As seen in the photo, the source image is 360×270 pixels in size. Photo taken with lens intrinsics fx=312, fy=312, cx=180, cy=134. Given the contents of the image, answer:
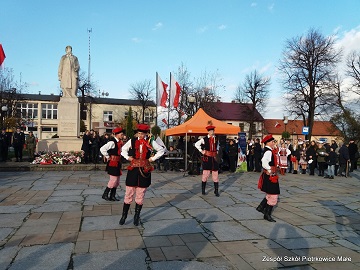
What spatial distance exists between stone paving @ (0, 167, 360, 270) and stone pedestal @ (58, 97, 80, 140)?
27.2ft

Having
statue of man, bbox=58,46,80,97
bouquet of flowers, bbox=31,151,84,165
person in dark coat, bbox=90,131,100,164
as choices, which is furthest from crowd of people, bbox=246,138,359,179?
statue of man, bbox=58,46,80,97

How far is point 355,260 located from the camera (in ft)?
14.7

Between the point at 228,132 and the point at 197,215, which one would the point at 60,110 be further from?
the point at 197,215

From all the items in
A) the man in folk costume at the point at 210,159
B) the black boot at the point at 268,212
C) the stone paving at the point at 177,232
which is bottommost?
the stone paving at the point at 177,232

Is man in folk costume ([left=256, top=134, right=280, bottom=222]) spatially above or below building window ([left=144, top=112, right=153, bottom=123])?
below

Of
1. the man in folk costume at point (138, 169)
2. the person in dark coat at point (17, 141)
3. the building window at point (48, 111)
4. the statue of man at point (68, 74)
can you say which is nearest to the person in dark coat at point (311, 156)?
the man in folk costume at point (138, 169)

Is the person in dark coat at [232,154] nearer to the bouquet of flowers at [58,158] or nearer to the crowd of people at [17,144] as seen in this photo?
the bouquet of flowers at [58,158]

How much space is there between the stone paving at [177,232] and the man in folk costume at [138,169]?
1.32ft

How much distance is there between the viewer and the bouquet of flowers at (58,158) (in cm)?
1534

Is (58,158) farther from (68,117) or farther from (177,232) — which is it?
(177,232)

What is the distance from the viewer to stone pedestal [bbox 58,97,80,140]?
17.4 metres

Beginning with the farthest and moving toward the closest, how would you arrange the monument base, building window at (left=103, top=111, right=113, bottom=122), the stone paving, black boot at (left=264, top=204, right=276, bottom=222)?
building window at (left=103, top=111, right=113, bottom=122) → the monument base → black boot at (left=264, top=204, right=276, bottom=222) → the stone paving

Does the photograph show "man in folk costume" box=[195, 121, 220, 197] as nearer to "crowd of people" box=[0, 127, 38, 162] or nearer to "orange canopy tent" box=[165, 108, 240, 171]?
"orange canopy tent" box=[165, 108, 240, 171]

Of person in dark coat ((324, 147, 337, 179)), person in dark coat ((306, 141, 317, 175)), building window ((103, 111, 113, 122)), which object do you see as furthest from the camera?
building window ((103, 111, 113, 122))
